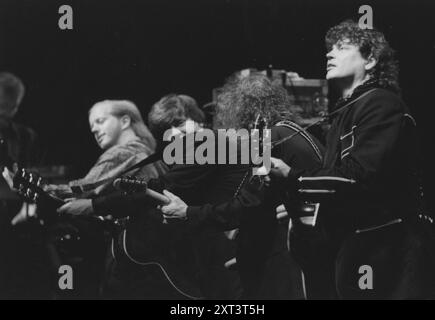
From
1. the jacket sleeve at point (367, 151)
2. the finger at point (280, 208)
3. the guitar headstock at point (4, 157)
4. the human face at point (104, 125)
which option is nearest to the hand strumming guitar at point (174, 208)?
the finger at point (280, 208)

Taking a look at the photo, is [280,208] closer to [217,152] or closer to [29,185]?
[217,152]

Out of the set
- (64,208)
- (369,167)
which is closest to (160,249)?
(64,208)

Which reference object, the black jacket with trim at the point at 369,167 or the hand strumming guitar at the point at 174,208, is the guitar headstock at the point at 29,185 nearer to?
the hand strumming guitar at the point at 174,208

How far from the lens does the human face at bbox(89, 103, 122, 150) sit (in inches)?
172

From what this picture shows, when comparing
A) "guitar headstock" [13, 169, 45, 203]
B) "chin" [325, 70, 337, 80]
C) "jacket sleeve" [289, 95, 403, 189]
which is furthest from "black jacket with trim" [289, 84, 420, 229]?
"guitar headstock" [13, 169, 45, 203]

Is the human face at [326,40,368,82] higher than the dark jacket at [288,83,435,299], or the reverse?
the human face at [326,40,368,82]

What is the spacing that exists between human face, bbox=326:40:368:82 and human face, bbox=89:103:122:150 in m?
1.40

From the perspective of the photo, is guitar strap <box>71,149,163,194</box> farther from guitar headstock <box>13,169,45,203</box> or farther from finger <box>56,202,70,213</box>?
guitar headstock <box>13,169,45,203</box>

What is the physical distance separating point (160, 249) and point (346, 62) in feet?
4.61

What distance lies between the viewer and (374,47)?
3572mm

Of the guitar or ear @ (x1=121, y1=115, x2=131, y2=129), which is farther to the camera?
ear @ (x1=121, y1=115, x2=131, y2=129)
